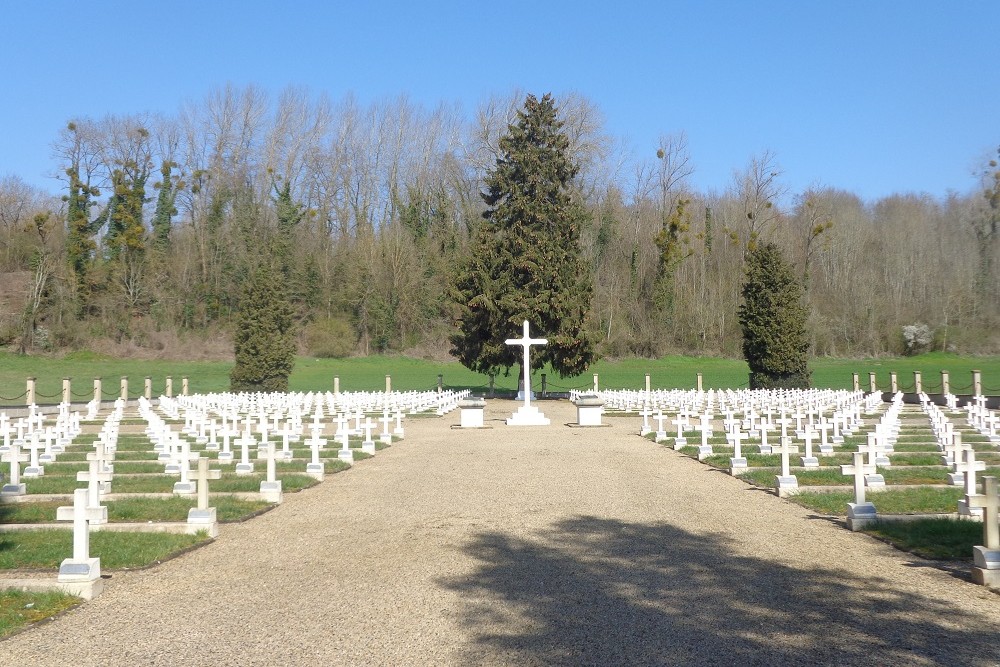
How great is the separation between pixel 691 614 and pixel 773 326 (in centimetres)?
3525

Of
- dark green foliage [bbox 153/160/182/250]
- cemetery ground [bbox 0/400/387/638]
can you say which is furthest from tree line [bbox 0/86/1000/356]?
cemetery ground [bbox 0/400/387/638]

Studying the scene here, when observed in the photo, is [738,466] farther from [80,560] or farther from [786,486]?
[80,560]

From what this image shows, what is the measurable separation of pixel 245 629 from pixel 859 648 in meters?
4.11

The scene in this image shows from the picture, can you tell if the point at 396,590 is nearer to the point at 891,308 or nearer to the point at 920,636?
the point at 920,636

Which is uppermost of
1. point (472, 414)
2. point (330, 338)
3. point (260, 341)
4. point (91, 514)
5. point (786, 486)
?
point (330, 338)

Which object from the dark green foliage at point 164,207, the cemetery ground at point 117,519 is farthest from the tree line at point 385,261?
the cemetery ground at point 117,519

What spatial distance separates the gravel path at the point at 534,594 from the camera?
582 cm

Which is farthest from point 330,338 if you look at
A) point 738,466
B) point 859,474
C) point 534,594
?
point 534,594

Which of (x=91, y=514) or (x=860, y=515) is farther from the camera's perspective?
(x=860, y=515)

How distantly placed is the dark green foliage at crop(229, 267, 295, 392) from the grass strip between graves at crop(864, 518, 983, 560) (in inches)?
1318

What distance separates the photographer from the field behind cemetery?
1994 inches

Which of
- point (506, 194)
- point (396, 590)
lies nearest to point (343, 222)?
point (506, 194)

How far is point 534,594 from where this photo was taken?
7246 millimetres

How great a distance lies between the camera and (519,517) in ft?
36.6
